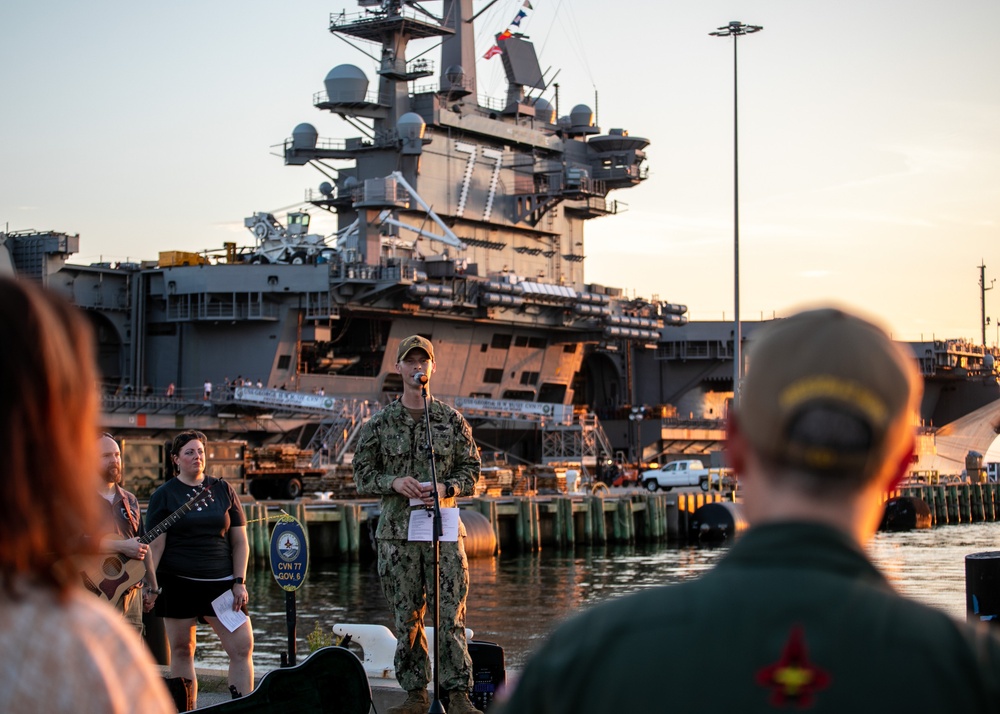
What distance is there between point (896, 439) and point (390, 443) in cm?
647

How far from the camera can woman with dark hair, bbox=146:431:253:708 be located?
27.6ft

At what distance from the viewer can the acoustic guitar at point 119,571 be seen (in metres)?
8.26

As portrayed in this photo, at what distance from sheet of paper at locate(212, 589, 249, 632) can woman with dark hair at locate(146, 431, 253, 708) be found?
2cm

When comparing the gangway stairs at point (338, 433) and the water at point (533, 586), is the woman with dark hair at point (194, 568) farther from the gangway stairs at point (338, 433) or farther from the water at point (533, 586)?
the gangway stairs at point (338, 433)

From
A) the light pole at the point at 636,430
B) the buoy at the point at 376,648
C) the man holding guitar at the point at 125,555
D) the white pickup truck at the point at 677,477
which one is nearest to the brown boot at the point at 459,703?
the man holding guitar at the point at 125,555

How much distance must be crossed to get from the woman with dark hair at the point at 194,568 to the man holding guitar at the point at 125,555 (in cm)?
12

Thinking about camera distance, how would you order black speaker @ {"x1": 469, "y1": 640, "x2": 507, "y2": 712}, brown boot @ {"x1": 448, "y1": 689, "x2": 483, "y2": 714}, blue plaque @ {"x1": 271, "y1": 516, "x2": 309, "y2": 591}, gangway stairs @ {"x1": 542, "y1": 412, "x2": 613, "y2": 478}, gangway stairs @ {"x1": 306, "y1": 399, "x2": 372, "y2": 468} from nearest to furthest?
brown boot @ {"x1": 448, "y1": 689, "x2": 483, "y2": 714}, black speaker @ {"x1": 469, "y1": 640, "x2": 507, "y2": 712}, blue plaque @ {"x1": 271, "y1": 516, "x2": 309, "y2": 591}, gangway stairs @ {"x1": 306, "y1": 399, "x2": 372, "y2": 468}, gangway stairs @ {"x1": 542, "y1": 412, "x2": 613, "y2": 478}

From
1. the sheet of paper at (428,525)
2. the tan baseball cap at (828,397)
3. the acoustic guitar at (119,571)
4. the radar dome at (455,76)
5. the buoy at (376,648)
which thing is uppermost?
the radar dome at (455,76)

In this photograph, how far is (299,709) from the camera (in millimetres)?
6242

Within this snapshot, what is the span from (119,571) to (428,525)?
6.52ft

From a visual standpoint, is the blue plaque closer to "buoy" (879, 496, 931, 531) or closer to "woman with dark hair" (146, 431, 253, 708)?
"woman with dark hair" (146, 431, 253, 708)

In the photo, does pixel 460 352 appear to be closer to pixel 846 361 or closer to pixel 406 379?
pixel 406 379

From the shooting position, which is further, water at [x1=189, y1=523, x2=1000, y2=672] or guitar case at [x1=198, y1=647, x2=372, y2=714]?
water at [x1=189, y1=523, x2=1000, y2=672]

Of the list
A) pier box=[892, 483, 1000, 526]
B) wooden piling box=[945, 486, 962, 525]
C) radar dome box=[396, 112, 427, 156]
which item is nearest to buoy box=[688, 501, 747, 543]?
pier box=[892, 483, 1000, 526]
